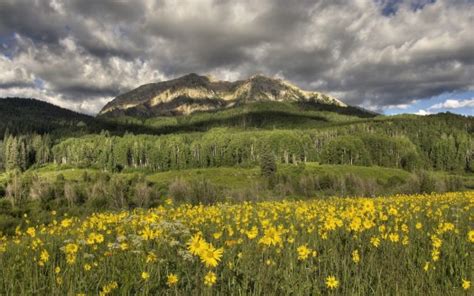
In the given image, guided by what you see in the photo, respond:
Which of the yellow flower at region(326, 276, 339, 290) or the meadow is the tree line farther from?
the yellow flower at region(326, 276, 339, 290)

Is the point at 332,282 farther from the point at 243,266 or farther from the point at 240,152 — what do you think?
the point at 240,152

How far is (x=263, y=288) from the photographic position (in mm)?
4426

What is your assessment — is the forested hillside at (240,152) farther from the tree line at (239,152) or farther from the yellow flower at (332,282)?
the yellow flower at (332,282)

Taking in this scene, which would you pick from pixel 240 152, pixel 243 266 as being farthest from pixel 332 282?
pixel 240 152

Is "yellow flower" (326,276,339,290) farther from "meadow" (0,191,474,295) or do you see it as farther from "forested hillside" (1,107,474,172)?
"forested hillside" (1,107,474,172)

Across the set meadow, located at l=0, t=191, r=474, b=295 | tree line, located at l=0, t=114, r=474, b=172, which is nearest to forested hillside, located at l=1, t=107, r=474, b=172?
tree line, located at l=0, t=114, r=474, b=172

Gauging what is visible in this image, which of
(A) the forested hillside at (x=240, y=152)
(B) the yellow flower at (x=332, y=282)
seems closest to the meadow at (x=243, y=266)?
(B) the yellow flower at (x=332, y=282)

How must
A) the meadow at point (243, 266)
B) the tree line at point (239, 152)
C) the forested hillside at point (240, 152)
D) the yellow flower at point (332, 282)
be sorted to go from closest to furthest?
the meadow at point (243, 266), the yellow flower at point (332, 282), the tree line at point (239, 152), the forested hillside at point (240, 152)

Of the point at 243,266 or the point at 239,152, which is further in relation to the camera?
the point at 239,152

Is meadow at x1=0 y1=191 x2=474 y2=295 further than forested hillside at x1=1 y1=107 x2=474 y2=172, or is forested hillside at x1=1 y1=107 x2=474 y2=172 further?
forested hillside at x1=1 y1=107 x2=474 y2=172

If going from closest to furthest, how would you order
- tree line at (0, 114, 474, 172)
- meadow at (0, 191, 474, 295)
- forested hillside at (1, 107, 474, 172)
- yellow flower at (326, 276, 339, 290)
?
meadow at (0, 191, 474, 295), yellow flower at (326, 276, 339, 290), tree line at (0, 114, 474, 172), forested hillside at (1, 107, 474, 172)

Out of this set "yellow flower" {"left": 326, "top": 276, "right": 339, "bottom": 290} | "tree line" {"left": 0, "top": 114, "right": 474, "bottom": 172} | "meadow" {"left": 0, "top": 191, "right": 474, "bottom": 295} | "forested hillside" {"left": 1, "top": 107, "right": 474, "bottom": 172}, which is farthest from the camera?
"forested hillside" {"left": 1, "top": 107, "right": 474, "bottom": 172}

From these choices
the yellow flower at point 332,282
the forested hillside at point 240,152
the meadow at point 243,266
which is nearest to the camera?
the meadow at point 243,266

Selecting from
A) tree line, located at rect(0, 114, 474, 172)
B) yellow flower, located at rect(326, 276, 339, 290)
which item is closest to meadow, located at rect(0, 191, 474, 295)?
yellow flower, located at rect(326, 276, 339, 290)
